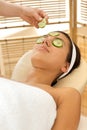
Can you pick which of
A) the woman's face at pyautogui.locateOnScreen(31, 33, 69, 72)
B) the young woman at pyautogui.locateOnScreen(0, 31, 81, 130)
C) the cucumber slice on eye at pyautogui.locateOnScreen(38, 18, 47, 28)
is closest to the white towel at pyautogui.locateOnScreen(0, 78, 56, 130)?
the young woman at pyautogui.locateOnScreen(0, 31, 81, 130)

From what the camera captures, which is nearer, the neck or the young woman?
the young woman

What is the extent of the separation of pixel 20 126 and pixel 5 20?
1.53m

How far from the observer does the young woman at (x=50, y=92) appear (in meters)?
1.28

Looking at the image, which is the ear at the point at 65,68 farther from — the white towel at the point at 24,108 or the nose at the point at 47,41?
the white towel at the point at 24,108

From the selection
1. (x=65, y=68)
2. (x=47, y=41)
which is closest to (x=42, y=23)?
(x=47, y=41)

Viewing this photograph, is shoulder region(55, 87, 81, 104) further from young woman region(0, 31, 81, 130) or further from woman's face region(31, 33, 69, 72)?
woman's face region(31, 33, 69, 72)

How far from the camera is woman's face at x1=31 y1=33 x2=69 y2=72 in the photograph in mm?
1646

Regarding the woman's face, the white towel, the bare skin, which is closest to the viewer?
the white towel

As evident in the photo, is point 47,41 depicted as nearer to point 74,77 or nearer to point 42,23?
point 42,23

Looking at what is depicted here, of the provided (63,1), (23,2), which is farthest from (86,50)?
(23,2)

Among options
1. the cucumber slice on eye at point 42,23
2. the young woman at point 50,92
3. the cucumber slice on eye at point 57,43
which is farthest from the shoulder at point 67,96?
the cucumber slice on eye at point 42,23

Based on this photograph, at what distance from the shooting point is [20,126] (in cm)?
122

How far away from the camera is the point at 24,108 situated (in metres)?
1.26

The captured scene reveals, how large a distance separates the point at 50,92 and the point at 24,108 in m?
0.29
